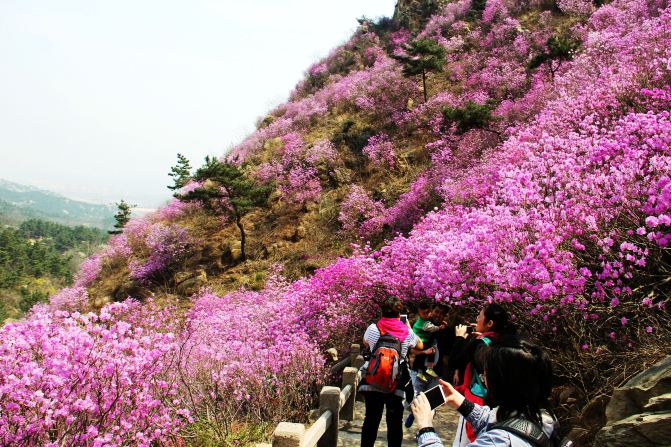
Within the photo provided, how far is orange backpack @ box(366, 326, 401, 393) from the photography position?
458 cm

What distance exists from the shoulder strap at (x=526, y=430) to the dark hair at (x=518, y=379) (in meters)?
0.05

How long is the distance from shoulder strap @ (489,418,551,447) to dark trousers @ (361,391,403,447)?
2710 mm

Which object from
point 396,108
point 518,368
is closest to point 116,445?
point 518,368

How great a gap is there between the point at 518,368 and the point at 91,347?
13.5ft

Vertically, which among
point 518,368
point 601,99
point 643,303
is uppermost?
point 601,99

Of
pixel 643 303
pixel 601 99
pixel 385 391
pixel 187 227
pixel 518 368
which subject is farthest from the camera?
pixel 187 227

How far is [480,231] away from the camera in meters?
7.53

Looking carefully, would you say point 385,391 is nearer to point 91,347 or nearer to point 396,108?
point 91,347

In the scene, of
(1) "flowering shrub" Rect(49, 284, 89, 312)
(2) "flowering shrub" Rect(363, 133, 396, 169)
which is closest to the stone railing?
(2) "flowering shrub" Rect(363, 133, 396, 169)

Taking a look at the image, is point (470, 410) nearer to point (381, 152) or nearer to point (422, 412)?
point (422, 412)

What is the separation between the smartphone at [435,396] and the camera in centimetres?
238

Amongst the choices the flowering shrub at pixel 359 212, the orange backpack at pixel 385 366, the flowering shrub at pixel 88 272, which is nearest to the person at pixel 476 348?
the orange backpack at pixel 385 366

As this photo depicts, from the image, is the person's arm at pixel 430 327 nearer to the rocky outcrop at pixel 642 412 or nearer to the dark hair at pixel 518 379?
the rocky outcrop at pixel 642 412

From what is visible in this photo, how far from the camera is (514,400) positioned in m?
2.17
